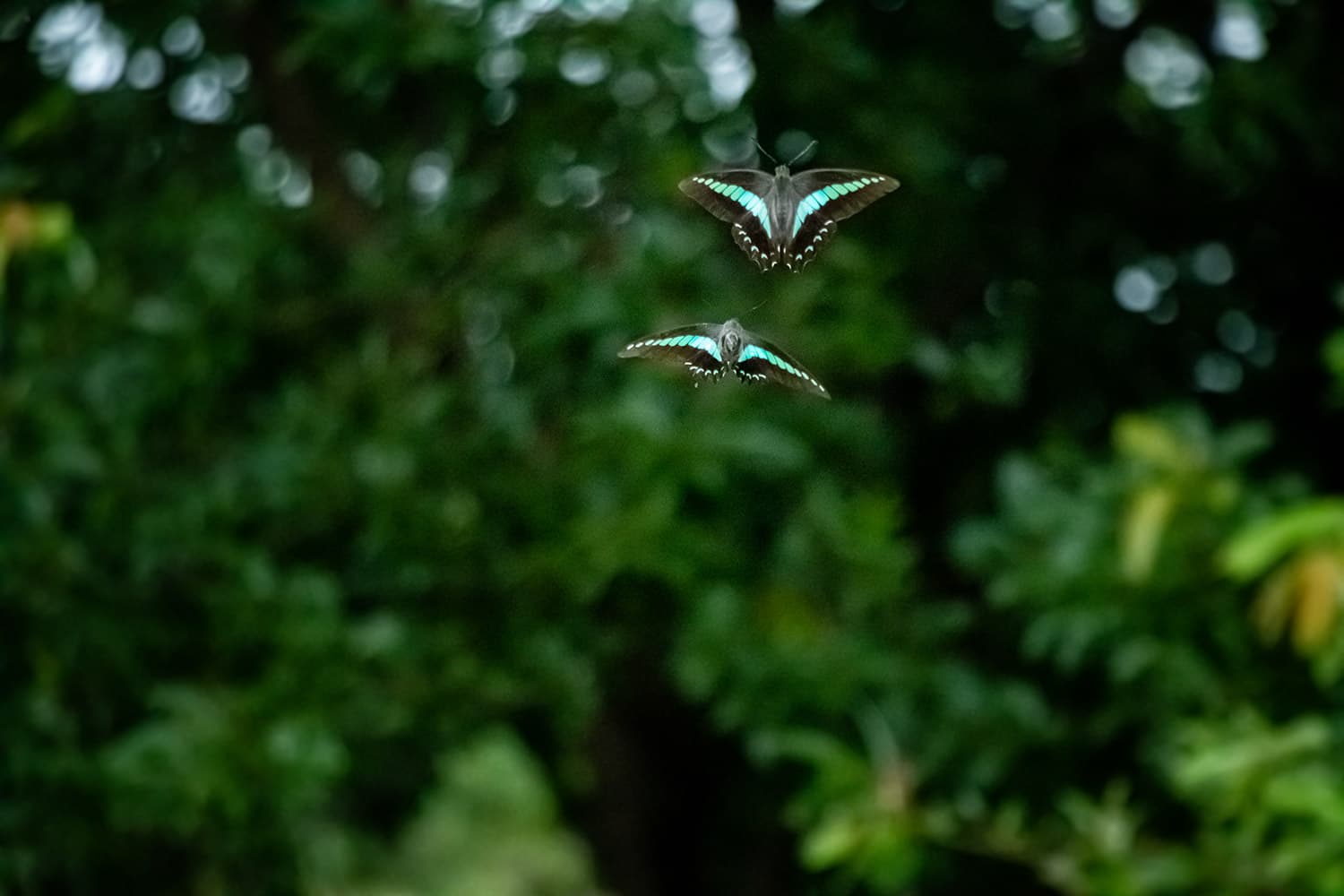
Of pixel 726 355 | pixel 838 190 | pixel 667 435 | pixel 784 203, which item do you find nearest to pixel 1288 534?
pixel 667 435

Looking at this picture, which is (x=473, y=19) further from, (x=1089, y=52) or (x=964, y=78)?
(x=1089, y=52)

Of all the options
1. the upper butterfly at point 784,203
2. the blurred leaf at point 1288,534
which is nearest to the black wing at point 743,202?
the upper butterfly at point 784,203

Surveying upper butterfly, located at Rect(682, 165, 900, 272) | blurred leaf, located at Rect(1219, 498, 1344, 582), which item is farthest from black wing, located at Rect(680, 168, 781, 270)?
blurred leaf, located at Rect(1219, 498, 1344, 582)

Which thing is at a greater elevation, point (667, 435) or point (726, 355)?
point (726, 355)

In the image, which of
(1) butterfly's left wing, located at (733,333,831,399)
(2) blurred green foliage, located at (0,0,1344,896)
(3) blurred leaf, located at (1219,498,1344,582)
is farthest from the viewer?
(2) blurred green foliage, located at (0,0,1344,896)

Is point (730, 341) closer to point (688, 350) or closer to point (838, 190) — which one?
point (688, 350)

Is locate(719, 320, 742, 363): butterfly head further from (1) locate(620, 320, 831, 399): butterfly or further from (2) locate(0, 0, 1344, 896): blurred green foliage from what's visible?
(2) locate(0, 0, 1344, 896): blurred green foliage
